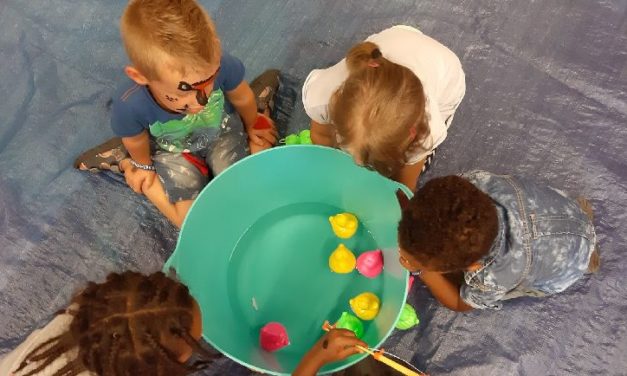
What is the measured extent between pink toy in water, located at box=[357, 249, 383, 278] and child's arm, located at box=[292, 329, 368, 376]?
0.22 m

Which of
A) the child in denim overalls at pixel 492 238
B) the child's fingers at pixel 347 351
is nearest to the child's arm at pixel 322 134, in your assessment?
the child in denim overalls at pixel 492 238

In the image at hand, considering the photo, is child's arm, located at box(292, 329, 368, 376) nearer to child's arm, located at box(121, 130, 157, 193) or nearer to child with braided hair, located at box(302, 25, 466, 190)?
child with braided hair, located at box(302, 25, 466, 190)

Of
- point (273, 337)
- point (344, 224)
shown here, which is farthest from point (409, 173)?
point (273, 337)

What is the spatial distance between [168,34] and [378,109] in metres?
0.30

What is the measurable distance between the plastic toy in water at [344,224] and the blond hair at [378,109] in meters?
0.25

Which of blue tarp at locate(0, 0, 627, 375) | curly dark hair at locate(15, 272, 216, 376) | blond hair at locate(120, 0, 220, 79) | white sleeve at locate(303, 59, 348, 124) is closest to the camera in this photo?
curly dark hair at locate(15, 272, 216, 376)

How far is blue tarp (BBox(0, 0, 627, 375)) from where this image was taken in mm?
966

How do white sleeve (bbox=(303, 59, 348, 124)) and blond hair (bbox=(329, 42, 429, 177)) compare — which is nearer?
blond hair (bbox=(329, 42, 429, 177))

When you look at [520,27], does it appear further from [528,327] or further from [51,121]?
[51,121]

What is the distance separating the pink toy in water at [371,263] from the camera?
0.98m

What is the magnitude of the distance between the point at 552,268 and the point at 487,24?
1.92 feet

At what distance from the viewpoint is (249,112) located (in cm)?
103

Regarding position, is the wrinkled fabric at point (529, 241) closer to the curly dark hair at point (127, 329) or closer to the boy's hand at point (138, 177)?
the curly dark hair at point (127, 329)

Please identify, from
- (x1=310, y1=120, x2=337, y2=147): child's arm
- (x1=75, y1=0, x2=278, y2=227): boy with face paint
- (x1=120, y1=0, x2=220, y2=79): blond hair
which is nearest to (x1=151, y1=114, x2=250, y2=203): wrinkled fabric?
(x1=75, y1=0, x2=278, y2=227): boy with face paint
